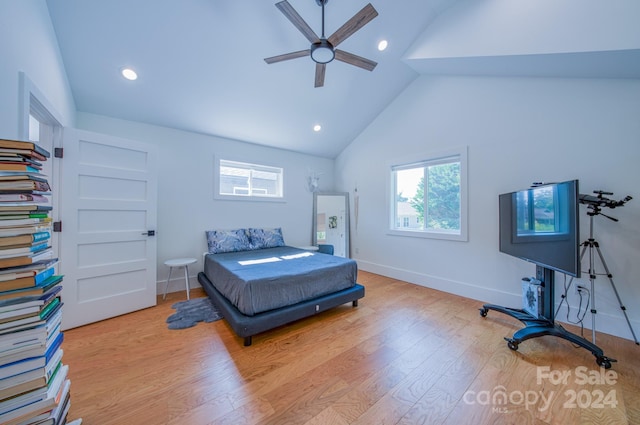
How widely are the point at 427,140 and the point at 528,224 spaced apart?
1.96 metres

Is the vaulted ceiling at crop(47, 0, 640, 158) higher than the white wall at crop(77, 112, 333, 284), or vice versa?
the vaulted ceiling at crop(47, 0, 640, 158)

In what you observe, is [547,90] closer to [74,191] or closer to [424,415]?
[424,415]

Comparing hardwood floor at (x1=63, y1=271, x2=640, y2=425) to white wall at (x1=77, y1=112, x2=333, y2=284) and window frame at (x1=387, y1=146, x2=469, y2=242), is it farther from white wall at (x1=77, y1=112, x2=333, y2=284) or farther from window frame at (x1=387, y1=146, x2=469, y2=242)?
white wall at (x1=77, y1=112, x2=333, y2=284)

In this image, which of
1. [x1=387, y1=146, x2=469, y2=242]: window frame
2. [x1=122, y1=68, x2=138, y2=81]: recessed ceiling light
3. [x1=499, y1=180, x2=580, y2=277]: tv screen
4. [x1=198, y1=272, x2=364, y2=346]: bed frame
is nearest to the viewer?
[x1=499, y1=180, x2=580, y2=277]: tv screen

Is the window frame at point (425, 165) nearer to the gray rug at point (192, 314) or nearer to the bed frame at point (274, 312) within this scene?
the bed frame at point (274, 312)

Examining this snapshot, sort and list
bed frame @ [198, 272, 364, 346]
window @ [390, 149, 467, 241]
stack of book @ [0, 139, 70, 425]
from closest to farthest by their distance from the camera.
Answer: stack of book @ [0, 139, 70, 425]
bed frame @ [198, 272, 364, 346]
window @ [390, 149, 467, 241]

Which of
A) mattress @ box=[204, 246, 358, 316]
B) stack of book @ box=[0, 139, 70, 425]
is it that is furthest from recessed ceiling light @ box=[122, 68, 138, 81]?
mattress @ box=[204, 246, 358, 316]

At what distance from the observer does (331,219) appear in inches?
205

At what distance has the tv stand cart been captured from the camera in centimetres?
191

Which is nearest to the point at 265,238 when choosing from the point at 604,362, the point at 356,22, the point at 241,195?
the point at 241,195

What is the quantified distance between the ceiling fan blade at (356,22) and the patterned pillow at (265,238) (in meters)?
3.11

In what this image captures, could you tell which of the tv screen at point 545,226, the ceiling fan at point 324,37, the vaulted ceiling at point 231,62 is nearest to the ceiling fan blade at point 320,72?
the ceiling fan at point 324,37

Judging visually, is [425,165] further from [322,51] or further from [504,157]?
[322,51]

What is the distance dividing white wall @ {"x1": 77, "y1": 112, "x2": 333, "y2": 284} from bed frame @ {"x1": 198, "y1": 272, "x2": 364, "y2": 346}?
1108 millimetres
